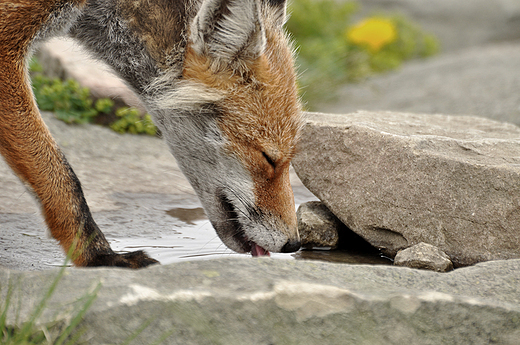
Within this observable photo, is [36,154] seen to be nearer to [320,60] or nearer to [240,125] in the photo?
[240,125]

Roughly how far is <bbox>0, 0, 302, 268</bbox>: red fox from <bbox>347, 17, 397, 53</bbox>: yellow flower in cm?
973

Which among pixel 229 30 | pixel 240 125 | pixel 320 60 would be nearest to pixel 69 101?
pixel 240 125

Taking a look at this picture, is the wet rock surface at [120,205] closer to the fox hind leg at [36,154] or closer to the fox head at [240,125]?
the fox hind leg at [36,154]

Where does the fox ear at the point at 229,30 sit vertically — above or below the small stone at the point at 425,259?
above

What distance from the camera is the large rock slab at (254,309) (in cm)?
213

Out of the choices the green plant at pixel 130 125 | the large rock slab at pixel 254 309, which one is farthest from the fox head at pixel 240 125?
the green plant at pixel 130 125

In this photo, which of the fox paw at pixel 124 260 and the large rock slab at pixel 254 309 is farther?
the fox paw at pixel 124 260

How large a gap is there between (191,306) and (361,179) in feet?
6.97

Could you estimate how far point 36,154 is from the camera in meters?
3.11

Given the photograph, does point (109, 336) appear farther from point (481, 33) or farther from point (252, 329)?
point (481, 33)

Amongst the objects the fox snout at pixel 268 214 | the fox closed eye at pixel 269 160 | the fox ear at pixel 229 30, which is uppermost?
the fox ear at pixel 229 30

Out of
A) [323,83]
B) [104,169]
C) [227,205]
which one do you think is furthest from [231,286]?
[323,83]

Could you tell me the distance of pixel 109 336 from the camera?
83.3 inches

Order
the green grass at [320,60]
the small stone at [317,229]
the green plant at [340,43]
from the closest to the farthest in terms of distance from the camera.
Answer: the small stone at [317,229] → the green grass at [320,60] → the green plant at [340,43]
